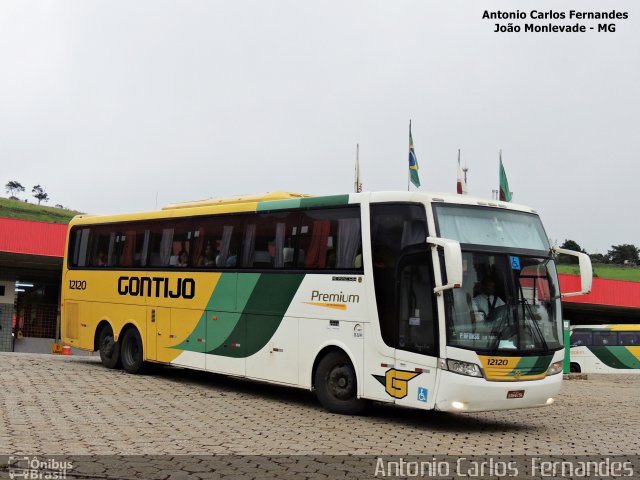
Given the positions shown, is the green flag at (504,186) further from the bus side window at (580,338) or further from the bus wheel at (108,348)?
the bus wheel at (108,348)

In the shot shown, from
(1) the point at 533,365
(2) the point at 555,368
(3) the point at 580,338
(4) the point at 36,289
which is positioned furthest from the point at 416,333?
(4) the point at 36,289

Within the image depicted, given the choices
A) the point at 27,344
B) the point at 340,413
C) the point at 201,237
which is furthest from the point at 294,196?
the point at 27,344

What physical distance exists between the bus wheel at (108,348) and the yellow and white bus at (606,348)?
25050 mm

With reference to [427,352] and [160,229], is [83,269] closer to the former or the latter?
[160,229]

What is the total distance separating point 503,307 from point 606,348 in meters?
28.2

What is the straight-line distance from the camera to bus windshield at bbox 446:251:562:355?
10891mm

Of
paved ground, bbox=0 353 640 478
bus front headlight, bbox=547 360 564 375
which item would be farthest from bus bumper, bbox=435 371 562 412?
bus front headlight, bbox=547 360 564 375

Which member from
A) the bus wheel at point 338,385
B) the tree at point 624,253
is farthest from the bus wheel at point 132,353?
the tree at point 624,253

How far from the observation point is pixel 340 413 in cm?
1230

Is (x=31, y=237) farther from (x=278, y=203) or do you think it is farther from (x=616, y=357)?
(x=616, y=357)

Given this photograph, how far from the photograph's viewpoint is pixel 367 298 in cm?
1191

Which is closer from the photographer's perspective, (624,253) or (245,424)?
(245,424)

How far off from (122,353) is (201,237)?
3.79 m

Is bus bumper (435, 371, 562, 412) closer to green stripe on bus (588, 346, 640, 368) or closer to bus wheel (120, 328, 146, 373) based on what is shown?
bus wheel (120, 328, 146, 373)
